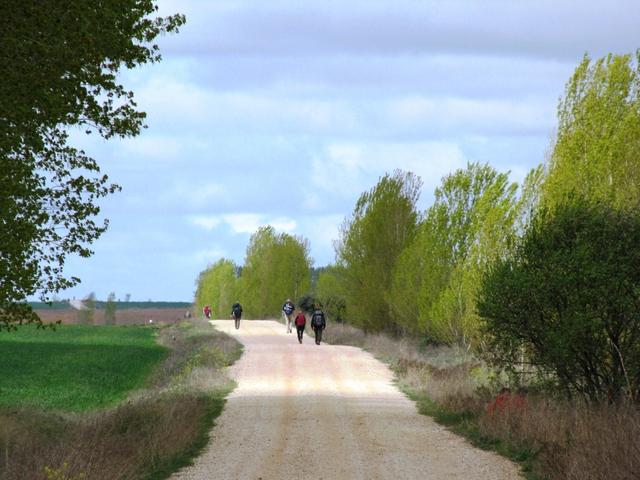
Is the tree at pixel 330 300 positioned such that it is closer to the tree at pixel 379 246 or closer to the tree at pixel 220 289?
the tree at pixel 379 246

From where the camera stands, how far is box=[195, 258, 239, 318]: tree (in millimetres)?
119100

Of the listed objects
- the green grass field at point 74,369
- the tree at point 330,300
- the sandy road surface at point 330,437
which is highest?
the tree at point 330,300

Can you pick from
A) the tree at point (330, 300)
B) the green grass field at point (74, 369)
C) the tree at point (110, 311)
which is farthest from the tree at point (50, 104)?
the tree at point (110, 311)

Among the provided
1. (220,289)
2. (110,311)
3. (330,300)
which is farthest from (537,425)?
(110,311)

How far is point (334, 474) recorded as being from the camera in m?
15.1

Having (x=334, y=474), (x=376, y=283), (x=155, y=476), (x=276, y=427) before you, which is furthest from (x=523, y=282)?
(x=376, y=283)

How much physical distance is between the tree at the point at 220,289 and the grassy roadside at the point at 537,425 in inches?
3410

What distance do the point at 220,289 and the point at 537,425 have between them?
108m

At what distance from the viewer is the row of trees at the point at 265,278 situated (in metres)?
95.1

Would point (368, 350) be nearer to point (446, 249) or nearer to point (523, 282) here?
point (446, 249)

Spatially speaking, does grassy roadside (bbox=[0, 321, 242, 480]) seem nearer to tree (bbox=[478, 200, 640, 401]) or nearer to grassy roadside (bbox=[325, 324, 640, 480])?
grassy roadside (bbox=[325, 324, 640, 480])

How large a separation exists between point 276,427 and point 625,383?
7.11m

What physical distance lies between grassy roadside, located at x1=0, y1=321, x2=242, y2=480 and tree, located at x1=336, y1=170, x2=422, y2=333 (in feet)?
84.8

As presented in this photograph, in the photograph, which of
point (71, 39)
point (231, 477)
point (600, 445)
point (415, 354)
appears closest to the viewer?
point (600, 445)
